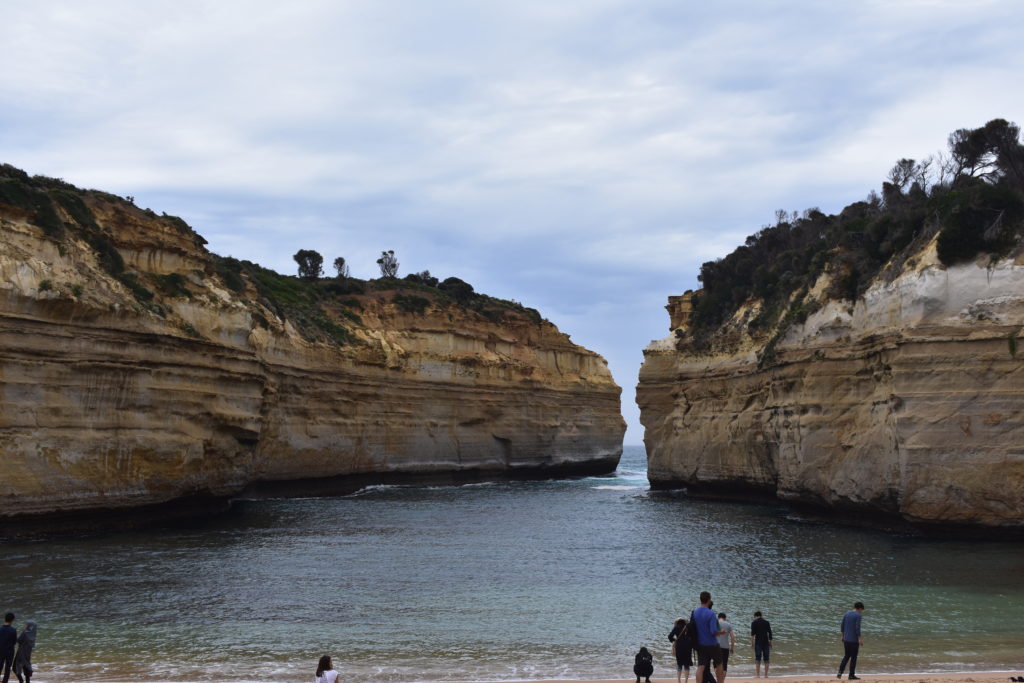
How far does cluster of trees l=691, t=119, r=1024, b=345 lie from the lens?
81.9 ft

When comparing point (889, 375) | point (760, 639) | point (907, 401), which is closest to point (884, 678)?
point (760, 639)

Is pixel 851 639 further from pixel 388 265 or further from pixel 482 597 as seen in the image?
pixel 388 265

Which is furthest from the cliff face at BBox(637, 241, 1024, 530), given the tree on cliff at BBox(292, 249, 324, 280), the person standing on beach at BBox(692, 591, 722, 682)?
the tree on cliff at BBox(292, 249, 324, 280)

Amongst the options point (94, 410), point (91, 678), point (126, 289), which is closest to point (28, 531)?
point (94, 410)

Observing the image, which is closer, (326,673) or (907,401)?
(326,673)

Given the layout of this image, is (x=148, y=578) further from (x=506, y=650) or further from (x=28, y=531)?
(x=506, y=650)

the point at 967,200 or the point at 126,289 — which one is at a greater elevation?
the point at 967,200

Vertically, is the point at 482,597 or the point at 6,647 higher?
the point at 6,647

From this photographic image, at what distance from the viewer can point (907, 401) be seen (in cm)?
2420

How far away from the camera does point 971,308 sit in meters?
23.9

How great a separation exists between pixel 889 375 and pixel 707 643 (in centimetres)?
1723

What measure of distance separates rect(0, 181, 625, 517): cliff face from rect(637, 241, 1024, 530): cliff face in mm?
19659

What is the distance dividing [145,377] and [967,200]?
25013mm

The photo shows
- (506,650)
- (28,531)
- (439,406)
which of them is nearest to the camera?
(506,650)
